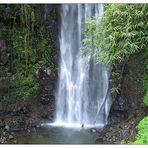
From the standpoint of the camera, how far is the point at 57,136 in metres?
10.1

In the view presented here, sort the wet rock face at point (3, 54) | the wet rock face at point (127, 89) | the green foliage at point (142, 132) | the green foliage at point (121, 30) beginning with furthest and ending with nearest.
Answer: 1. the wet rock face at point (3, 54)
2. the wet rock face at point (127, 89)
3. the green foliage at point (121, 30)
4. the green foliage at point (142, 132)

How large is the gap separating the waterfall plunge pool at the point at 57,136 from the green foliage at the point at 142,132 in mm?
1229

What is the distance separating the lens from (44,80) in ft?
39.9

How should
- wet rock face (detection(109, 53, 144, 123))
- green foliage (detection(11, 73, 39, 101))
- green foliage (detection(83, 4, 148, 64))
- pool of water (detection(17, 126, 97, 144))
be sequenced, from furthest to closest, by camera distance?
green foliage (detection(11, 73, 39, 101))
wet rock face (detection(109, 53, 144, 123))
pool of water (detection(17, 126, 97, 144))
green foliage (detection(83, 4, 148, 64))

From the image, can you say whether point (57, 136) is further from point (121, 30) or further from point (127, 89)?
point (121, 30)

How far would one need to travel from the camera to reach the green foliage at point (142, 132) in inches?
312

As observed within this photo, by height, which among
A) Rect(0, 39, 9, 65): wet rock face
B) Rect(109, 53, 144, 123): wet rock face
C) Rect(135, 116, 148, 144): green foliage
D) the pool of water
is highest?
Rect(0, 39, 9, 65): wet rock face

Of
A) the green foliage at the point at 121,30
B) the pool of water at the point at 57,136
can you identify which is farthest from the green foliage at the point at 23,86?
the green foliage at the point at 121,30

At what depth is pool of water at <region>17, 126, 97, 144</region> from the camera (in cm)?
977

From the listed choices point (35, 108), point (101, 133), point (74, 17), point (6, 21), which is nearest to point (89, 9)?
point (74, 17)

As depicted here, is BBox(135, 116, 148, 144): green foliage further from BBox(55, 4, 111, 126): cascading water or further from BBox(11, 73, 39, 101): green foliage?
BBox(11, 73, 39, 101): green foliage

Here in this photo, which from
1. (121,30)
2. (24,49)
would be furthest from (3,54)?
(121,30)

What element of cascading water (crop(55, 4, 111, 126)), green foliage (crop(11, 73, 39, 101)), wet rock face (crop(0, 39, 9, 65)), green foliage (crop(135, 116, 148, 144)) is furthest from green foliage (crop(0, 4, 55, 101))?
green foliage (crop(135, 116, 148, 144))

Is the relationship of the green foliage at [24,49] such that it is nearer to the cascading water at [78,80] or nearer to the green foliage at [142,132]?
the cascading water at [78,80]
